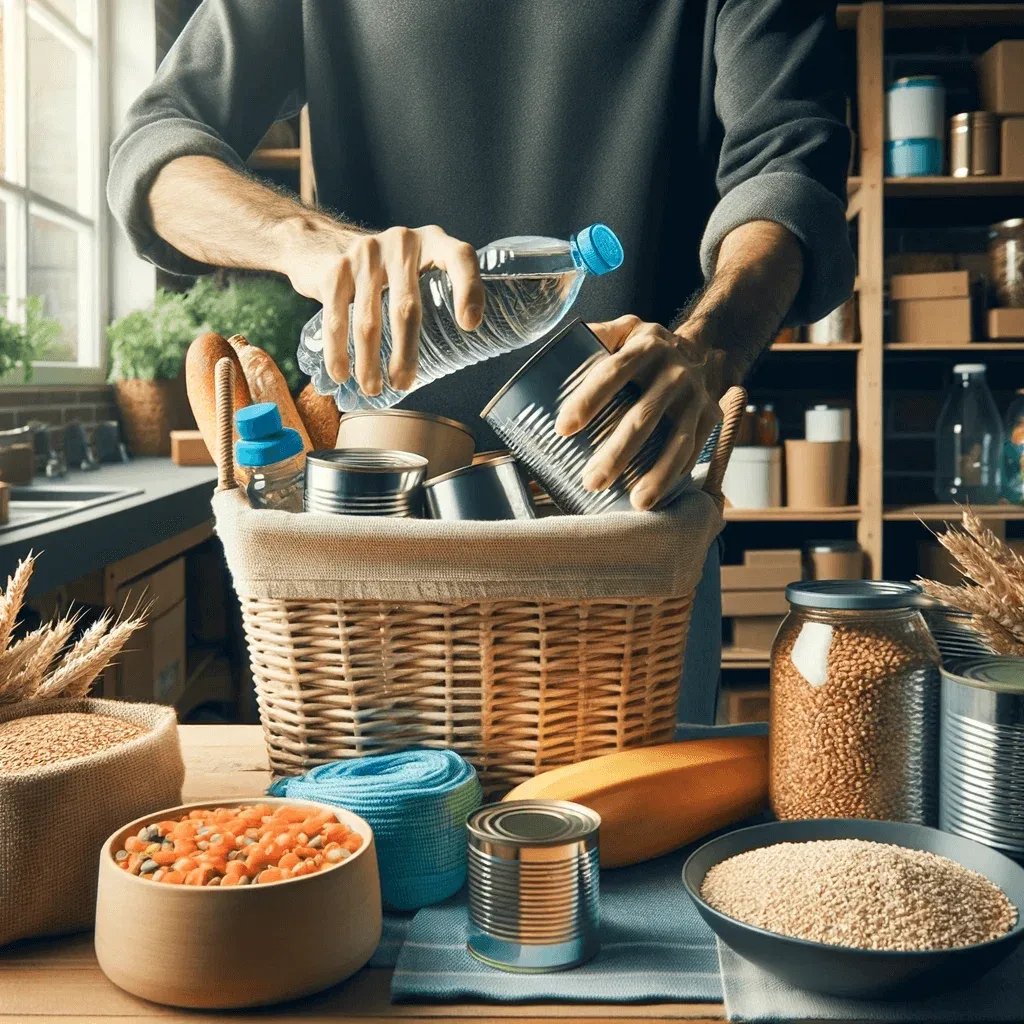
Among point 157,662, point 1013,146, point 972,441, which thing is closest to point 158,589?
point 157,662

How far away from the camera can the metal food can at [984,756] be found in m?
0.59

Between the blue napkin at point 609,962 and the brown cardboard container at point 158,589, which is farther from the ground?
the brown cardboard container at point 158,589

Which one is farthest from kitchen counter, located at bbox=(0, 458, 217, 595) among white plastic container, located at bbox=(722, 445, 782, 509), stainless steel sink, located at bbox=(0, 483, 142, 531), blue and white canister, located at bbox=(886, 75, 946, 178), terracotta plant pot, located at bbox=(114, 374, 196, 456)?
blue and white canister, located at bbox=(886, 75, 946, 178)

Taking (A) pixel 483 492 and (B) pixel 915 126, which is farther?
(B) pixel 915 126

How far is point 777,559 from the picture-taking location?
9.82 feet

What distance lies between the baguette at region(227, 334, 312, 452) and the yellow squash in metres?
0.38

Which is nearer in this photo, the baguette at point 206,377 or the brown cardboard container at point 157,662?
the baguette at point 206,377

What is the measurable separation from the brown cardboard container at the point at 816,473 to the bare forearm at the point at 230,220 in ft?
7.15

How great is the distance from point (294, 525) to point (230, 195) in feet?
1.56

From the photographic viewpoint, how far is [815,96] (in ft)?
3.79

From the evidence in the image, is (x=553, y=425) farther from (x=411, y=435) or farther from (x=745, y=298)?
(x=745, y=298)

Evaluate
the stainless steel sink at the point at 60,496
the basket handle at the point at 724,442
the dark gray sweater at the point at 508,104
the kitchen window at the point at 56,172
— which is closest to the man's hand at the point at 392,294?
the basket handle at the point at 724,442

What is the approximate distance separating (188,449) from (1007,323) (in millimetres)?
2170

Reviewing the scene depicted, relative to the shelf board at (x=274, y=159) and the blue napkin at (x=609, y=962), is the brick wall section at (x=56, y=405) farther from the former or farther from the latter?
the blue napkin at (x=609, y=962)
